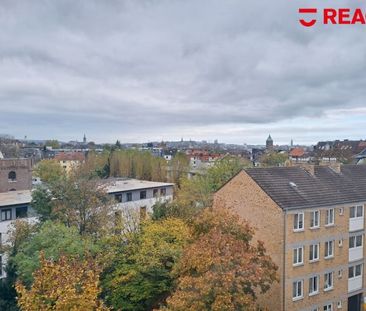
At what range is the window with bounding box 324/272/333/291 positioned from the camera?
94.7 ft

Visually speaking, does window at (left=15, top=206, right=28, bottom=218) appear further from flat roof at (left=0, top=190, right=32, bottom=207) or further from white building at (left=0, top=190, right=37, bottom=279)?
flat roof at (left=0, top=190, right=32, bottom=207)

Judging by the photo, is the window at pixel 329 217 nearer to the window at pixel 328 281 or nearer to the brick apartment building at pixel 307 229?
the brick apartment building at pixel 307 229

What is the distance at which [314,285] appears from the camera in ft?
93.1

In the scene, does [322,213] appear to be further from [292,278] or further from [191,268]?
[191,268]

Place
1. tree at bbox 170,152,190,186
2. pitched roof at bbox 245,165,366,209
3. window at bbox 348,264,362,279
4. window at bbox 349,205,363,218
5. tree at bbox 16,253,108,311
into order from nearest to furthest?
tree at bbox 16,253,108,311
pitched roof at bbox 245,165,366,209
window at bbox 349,205,363,218
window at bbox 348,264,362,279
tree at bbox 170,152,190,186

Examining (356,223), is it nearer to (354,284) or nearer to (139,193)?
(354,284)

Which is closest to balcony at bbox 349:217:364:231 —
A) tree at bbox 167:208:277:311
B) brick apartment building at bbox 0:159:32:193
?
tree at bbox 167:208:277:311

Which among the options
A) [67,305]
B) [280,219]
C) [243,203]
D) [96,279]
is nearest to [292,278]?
[280,219]

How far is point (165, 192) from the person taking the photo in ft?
188

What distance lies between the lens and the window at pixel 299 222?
27.0 m

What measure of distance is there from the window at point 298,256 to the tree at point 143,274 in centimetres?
753

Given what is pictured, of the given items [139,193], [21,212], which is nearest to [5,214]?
[21,212]

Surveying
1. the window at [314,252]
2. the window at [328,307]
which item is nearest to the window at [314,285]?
the window at [314,252]

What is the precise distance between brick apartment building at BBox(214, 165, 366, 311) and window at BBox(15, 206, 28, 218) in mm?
20711
